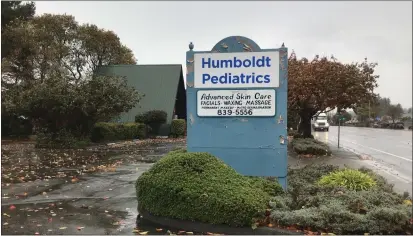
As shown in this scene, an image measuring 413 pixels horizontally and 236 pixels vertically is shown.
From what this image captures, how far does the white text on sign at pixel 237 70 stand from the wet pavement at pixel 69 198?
102 inches

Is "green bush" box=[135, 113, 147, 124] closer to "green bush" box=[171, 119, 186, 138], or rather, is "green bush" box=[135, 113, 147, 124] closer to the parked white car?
"green bush" box=[171, 119, 186, 138]

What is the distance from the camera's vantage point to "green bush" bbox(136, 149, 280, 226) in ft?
17.2

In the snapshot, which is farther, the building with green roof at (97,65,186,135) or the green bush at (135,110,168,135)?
the building with green roof at (97,65,186,135)

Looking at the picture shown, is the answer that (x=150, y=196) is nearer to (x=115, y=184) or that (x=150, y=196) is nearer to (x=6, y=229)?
(x=6, y=229)

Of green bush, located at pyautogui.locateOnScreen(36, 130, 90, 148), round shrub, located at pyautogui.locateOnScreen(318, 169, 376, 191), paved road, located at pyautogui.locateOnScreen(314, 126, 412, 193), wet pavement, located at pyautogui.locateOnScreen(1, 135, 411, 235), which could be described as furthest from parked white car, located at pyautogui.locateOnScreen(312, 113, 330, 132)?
round shrub, located at pyautogui.locateOnScreen(318, 169, 376, 191)

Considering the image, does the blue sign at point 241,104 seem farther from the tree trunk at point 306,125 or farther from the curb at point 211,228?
the tree trunk at point 306,125

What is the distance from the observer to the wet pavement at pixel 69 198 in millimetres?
5719

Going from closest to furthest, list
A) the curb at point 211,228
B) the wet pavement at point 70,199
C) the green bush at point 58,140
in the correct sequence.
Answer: the curb at point 211,228 → the wet pavement at point 70,199 → the green bush at point 58,140

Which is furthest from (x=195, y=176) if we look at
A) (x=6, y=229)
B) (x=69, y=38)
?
(x=69, y=38)

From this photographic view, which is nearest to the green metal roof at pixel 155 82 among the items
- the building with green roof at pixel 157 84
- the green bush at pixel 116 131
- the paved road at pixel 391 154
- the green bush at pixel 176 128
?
the building with green roof at pixel 157 84

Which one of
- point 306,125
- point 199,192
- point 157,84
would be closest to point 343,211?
point 199,192

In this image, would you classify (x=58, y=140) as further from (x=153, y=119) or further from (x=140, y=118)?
(x=153, y=119)

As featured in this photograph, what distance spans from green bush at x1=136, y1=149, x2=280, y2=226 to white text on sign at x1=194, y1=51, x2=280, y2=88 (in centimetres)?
150

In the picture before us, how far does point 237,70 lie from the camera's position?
7.02 meters
